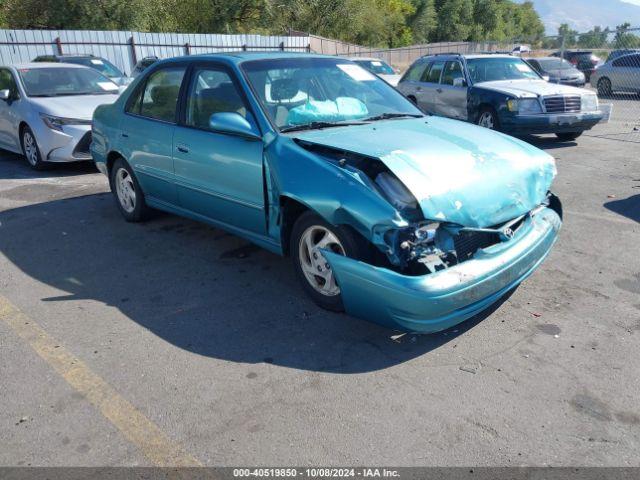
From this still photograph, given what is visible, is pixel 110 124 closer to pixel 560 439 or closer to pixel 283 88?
pixel 283 88

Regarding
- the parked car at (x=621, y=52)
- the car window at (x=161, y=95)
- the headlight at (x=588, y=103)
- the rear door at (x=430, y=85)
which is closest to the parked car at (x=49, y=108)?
the car window at (x=161, y=95)

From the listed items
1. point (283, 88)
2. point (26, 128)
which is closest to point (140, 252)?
point (283, 88)

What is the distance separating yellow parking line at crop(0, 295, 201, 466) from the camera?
2652 millimetres

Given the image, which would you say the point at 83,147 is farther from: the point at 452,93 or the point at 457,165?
the point at 452,93

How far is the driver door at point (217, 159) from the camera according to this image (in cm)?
420

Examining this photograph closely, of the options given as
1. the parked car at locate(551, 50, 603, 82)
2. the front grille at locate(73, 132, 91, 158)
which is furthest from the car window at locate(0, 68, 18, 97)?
the parked car at locate(551, 50, 603, 82)

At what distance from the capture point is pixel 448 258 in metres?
3.40

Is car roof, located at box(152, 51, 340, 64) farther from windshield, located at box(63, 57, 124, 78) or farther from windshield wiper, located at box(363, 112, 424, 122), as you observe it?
windshield, located at box(63, 57, 124, 78)

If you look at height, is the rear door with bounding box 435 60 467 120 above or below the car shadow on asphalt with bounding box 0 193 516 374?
above

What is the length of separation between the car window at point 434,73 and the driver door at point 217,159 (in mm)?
7682

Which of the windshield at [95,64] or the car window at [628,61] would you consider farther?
the car window at [628,61]

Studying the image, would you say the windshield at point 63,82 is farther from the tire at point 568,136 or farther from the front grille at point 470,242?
the tire at point 568,136

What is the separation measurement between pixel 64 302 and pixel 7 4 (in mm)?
28877

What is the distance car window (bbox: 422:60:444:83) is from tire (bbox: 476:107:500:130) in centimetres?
174
